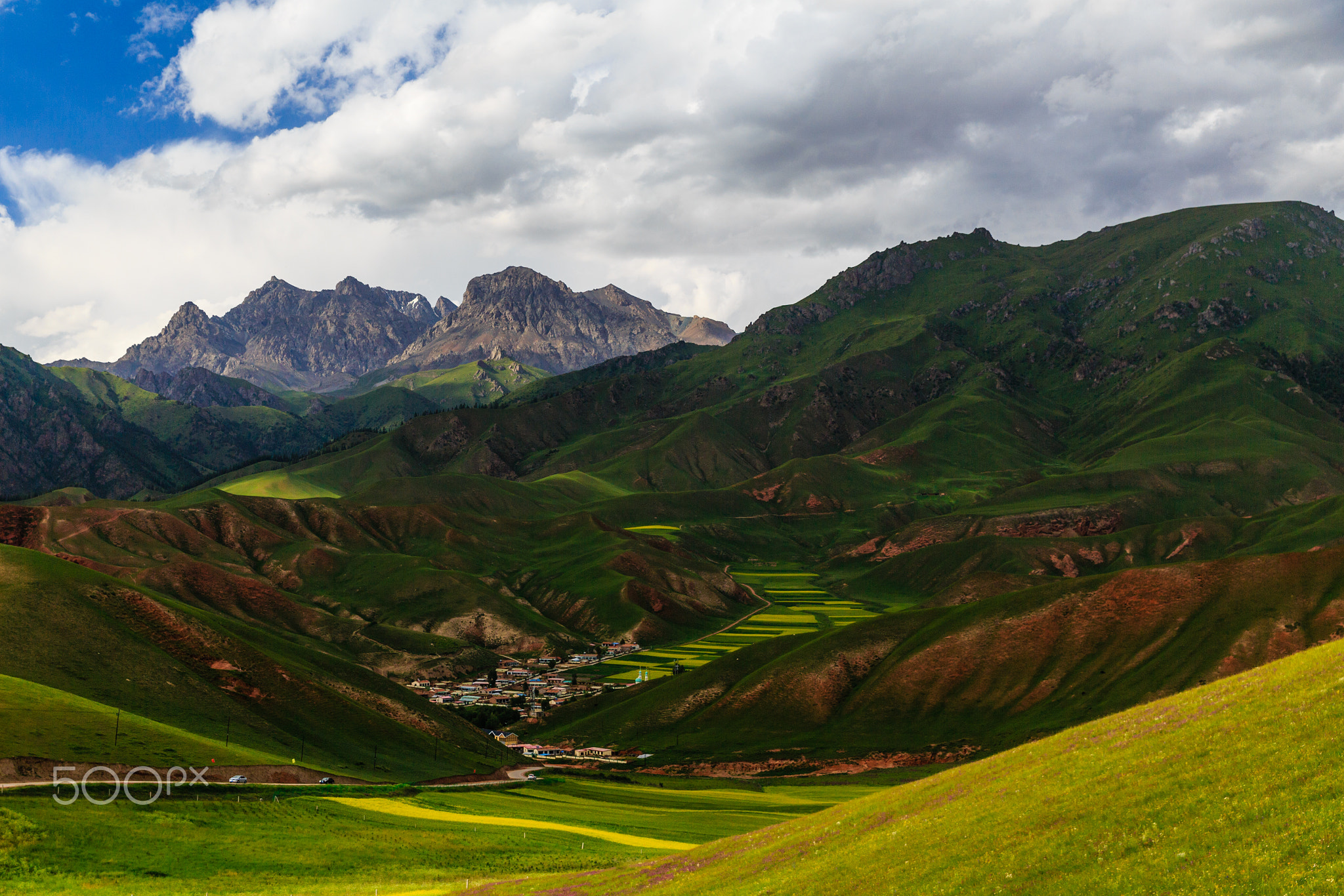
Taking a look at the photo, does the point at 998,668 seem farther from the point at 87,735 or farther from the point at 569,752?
the point at 87,735

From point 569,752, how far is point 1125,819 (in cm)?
14688

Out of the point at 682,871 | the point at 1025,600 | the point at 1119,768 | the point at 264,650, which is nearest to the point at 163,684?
the point at 264,650

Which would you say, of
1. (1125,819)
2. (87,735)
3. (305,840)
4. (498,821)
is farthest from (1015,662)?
(1125,819)

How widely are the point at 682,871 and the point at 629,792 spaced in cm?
7136

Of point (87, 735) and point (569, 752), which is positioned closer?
point (87, 735)

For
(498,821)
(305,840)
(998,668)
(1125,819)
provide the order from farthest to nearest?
(998,668) → (498,821) → (305,840) → (1125,819)

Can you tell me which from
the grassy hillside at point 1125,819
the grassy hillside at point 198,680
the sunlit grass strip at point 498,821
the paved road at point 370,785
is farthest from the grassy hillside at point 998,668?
the grassy hillside at point 1125,819

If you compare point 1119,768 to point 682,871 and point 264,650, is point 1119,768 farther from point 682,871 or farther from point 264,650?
point 264,650

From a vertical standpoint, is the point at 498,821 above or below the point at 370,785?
below

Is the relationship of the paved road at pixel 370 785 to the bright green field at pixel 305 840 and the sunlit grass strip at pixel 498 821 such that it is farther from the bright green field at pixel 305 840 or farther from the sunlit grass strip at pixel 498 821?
the sunlit grass strip at pixel 498 821

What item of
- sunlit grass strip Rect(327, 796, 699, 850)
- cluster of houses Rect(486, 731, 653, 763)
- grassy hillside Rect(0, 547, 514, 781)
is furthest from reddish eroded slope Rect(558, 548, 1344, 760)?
sunlit grass strip Rect(327, 796, 699, 850)

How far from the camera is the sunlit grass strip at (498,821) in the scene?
80.6 metres

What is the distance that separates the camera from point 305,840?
68.3 m

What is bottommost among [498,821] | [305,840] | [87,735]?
[498,821]
